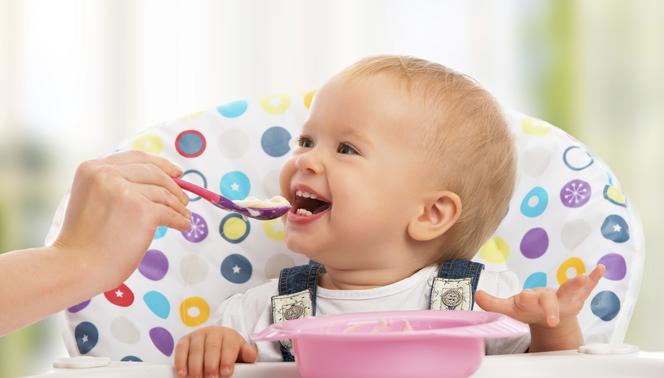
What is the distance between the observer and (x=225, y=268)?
109 centimetres

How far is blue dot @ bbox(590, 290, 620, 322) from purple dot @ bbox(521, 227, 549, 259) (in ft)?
0.33

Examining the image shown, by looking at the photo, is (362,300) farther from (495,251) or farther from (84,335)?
(84,335)

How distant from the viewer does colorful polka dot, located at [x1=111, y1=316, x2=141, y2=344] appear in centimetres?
99

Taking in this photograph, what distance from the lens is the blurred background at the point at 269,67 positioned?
74.4 inches

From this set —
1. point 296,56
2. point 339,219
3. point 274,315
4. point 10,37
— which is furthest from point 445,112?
point 10,37

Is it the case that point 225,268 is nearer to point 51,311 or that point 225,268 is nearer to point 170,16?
point 51,311

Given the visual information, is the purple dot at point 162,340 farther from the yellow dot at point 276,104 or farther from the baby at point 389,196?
the yellow dot at point 276,104

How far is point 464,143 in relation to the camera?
1024mm

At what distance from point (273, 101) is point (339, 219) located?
0.93 feet

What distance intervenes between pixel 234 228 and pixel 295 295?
0.15 metres

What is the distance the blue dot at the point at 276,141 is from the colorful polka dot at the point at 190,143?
8 cm

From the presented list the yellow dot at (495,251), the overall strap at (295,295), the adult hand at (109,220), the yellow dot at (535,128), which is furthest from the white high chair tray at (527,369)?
the yellow dot at (535,128)

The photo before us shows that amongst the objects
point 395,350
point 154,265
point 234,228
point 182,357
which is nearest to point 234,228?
point 234,228

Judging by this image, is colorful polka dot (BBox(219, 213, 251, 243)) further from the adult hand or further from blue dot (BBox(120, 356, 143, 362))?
the adult hand
